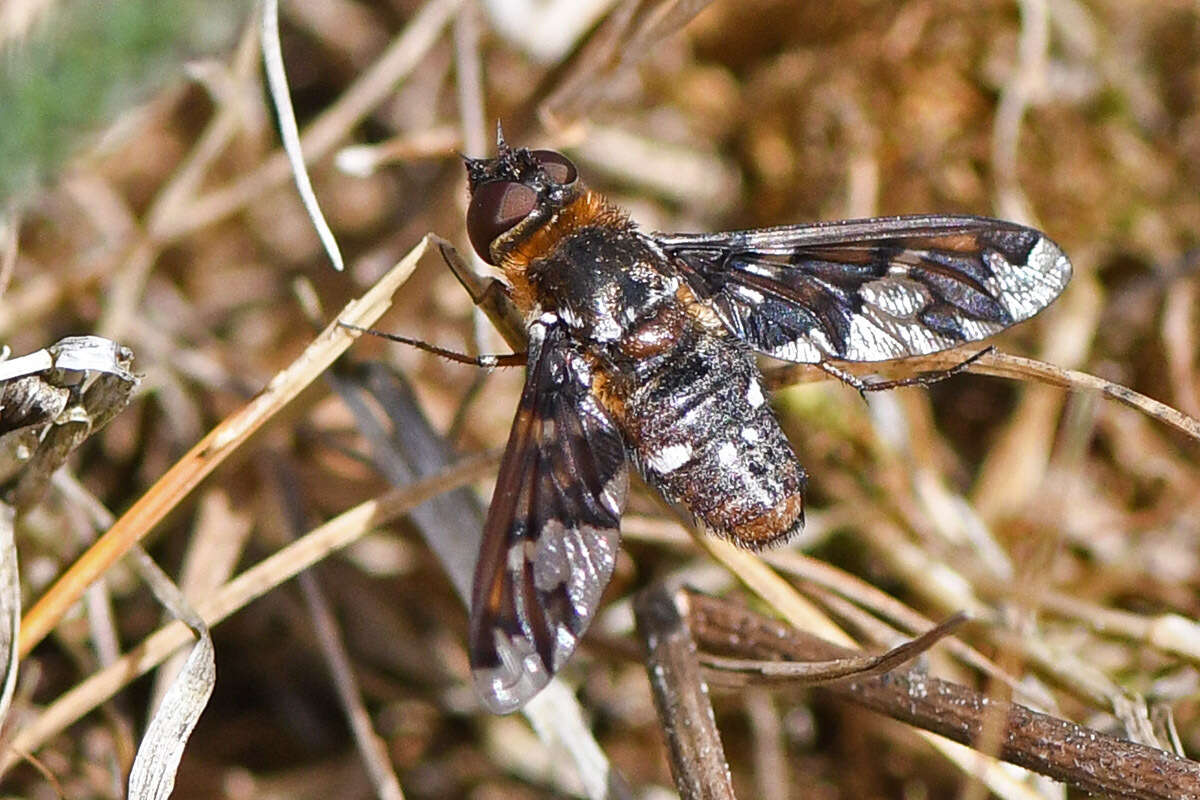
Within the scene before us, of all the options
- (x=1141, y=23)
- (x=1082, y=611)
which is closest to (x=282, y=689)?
(x=1082, y=611)

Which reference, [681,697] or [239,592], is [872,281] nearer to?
[681,697]

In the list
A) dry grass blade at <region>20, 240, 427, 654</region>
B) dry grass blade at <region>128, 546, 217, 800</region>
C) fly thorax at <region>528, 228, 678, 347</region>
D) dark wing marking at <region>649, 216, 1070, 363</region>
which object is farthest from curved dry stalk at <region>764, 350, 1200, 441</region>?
dry grass blade at <region>128, 546, 217, 800</region>

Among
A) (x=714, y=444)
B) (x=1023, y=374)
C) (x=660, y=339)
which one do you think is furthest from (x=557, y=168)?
(x=1023, y=374)

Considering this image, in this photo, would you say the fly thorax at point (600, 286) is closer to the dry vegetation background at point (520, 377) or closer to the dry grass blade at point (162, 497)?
the dry grass blade at point (162, 497)

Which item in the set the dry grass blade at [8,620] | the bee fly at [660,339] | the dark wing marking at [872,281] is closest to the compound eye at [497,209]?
the bee fly at [660,339]

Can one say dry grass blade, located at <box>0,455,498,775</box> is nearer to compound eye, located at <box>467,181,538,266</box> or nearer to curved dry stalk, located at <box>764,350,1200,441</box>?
compound eye, located at <box>467,181,538,266</box>

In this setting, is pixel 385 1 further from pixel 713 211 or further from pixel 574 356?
pixel 574 356
